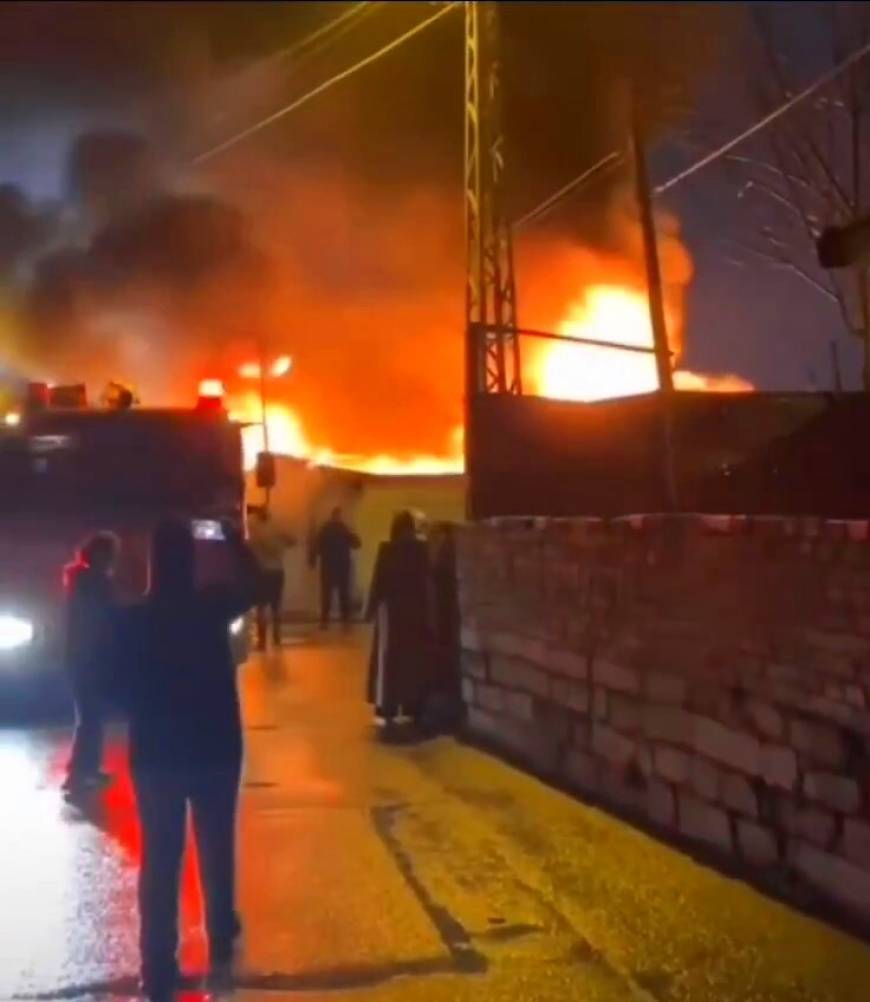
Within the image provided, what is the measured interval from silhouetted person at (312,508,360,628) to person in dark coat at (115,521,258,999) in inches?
726

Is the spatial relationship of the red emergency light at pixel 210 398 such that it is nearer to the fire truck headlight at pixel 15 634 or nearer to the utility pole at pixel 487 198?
the fire truck headlight at pixel 15 634

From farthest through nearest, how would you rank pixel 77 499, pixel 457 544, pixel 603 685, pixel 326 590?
pixel 326 590
pixel 77 499
pixel 457 544
pixel 603 685

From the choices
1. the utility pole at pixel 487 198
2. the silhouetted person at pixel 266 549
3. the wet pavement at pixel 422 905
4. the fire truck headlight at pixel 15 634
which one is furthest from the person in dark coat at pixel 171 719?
the utility pole at pixel 487 198

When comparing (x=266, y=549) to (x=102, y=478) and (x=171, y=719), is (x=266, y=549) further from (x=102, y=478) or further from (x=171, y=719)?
(x=171, y=719)

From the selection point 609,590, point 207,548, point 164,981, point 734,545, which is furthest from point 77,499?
point 164,981

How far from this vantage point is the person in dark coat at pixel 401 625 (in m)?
13.4

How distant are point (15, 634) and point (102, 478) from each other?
1.59m

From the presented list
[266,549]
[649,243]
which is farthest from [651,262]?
[266,549]

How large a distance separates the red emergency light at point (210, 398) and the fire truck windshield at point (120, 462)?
0.15m

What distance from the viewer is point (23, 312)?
94.8 feet

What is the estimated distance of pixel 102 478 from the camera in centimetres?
1534

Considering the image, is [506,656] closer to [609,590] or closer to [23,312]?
[609,590]

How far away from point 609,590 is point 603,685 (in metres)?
0.50

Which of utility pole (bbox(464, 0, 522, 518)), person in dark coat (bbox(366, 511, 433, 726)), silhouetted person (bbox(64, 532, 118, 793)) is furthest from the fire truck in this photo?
utility pole (bbox(464, 0, 522, 518))
